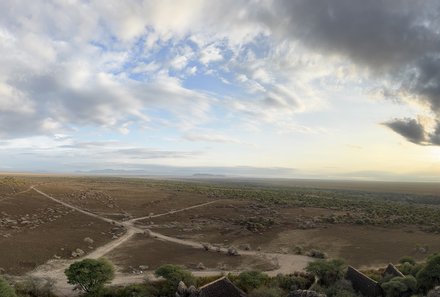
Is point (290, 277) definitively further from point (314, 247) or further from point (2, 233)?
point (2, 233)

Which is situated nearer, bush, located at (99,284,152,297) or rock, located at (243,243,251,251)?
bush, located at (99,284,152,297)

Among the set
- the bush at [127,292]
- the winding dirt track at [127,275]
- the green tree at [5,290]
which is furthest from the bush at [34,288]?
the green tree at [5,290]

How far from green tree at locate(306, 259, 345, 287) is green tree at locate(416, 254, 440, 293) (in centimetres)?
490

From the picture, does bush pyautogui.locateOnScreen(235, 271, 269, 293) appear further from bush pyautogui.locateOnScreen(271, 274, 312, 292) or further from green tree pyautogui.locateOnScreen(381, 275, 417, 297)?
green tree pyautogui.locateOnScreen(381, 275, 417, 297)

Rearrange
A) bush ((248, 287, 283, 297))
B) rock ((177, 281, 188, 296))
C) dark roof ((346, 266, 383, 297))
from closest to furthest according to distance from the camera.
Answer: bush ((248, 287, 283, 297))
dark roof ((346, 266, 383, 297))
rock ((177, 281, 188, 296))

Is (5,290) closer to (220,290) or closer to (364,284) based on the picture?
(220,290)

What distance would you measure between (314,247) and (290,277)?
14769 millimetres

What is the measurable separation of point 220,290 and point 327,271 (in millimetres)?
8618

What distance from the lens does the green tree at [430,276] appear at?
24594 millimetres

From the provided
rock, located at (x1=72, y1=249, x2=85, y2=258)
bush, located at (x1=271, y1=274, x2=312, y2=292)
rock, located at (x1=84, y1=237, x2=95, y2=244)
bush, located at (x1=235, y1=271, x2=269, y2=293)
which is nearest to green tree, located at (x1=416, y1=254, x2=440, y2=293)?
bush, located at (x1=271, y1=274, x2=312, y2=292)

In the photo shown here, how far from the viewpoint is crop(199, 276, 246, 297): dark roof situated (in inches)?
914

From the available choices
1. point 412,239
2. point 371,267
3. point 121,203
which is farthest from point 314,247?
point 121,203

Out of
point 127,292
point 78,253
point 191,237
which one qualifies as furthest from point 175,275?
point 191,237

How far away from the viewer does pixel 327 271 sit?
2781cm
